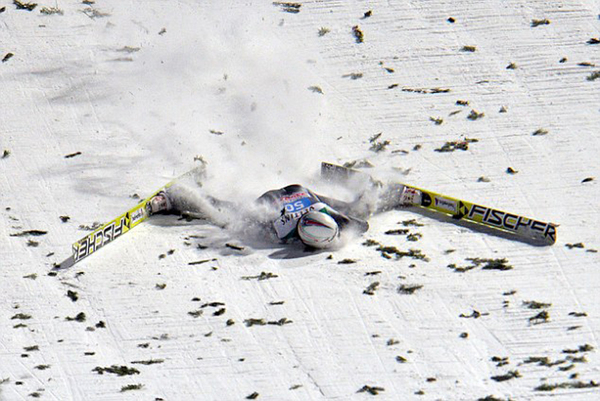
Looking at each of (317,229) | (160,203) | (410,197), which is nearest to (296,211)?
(317,229)

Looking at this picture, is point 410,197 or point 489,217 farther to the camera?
point 410,197

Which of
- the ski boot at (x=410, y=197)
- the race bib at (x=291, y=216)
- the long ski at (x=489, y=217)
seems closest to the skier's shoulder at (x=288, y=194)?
the race bib at (x=291, y=216)

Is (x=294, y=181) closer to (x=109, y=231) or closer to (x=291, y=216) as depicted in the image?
(x=291, y=216)

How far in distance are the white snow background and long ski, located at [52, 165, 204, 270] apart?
164mm

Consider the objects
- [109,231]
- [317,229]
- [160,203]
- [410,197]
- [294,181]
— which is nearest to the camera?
[317,229]

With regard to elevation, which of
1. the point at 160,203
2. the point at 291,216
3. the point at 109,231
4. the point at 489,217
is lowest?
the point at 109,231

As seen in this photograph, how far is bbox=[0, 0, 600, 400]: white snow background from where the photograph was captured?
791 inches

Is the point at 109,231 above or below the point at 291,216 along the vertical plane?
below

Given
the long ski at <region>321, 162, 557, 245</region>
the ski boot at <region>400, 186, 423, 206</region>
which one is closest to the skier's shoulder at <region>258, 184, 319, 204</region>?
the long ski at <region>321, 162, 557, 245</region>

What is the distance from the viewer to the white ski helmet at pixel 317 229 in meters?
22.5

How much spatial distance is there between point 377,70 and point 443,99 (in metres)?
1.72

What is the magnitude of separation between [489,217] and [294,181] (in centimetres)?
387

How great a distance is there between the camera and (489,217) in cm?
2359

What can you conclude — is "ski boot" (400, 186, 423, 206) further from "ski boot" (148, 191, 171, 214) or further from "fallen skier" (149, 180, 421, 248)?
"ski boot" (148, 191, 171, 214)
